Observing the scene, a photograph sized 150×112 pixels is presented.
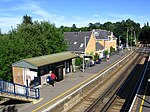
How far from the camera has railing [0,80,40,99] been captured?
17.9m

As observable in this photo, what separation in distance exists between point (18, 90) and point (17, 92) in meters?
0.18

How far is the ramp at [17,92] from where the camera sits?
58.4 ft

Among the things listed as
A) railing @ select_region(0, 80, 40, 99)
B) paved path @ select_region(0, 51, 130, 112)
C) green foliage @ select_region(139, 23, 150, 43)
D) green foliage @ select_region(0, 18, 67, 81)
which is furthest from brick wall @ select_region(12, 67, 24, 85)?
green foliage @ select_region(139, 23, 150, 43)

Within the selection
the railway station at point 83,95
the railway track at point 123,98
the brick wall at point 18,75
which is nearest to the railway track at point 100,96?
the railway station at point 83,95

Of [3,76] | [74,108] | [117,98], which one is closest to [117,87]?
[117,98]

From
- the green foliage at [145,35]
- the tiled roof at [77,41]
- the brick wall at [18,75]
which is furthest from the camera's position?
the green foliage at [145,35]

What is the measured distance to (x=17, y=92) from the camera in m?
18.1

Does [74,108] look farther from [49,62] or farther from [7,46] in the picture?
[7,46]

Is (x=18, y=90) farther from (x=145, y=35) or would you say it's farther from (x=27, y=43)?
(x=145, y=35)

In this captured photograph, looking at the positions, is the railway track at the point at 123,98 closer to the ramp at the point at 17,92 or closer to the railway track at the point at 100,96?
the railway track at the point at 100,96

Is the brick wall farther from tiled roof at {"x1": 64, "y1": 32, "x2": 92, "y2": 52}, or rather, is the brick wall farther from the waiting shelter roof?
tiled roof at {"x1": 64, "y1": 32, "x2": 92, "y2": 52}

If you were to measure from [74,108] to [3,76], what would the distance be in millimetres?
9010

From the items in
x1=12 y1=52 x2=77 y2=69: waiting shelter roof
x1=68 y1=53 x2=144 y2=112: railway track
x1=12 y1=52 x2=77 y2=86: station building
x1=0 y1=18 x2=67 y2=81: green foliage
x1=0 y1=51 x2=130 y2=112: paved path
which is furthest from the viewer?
x1=0 y1=18 x2=67 y2=81: green foliage

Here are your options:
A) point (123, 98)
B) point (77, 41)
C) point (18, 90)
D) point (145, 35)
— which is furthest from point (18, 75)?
point (145, 35)
